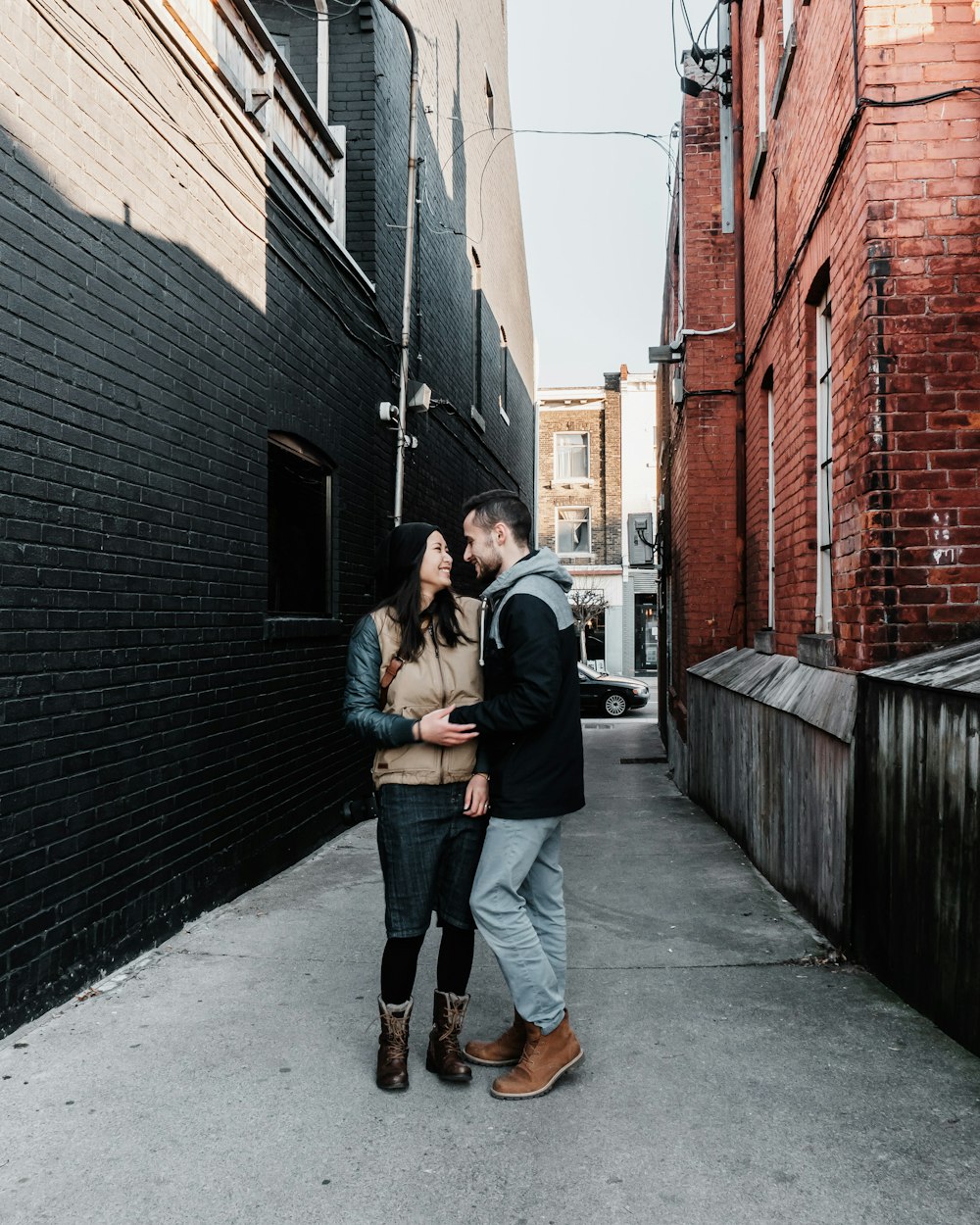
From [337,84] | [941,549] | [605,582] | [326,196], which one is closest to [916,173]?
[941,549]

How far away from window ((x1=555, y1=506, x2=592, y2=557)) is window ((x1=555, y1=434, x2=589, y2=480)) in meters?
1.23

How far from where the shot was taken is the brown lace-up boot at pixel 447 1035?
3.29m

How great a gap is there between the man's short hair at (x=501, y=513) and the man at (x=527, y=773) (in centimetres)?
2

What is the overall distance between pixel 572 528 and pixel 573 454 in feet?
8.30

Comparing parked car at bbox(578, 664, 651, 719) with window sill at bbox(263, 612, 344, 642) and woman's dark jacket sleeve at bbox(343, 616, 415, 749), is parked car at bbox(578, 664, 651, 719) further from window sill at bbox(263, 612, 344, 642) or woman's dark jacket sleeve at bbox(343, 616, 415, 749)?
woman's dark jacket sleeve at bbox(343, 616, 415, 749)

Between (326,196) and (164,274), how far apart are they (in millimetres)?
3616

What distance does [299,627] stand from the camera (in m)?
6.74

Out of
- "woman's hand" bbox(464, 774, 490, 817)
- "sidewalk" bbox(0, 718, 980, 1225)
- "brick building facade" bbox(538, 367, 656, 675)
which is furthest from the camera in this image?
"brick building facade" bbox(538, 367, 656, 675)

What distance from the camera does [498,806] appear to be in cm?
322

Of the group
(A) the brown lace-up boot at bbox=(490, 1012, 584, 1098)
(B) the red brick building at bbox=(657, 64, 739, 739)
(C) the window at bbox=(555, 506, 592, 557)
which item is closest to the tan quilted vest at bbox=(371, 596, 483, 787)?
(A) the brown lace-up boot at bbox=(490, 1012, 584, 1098)

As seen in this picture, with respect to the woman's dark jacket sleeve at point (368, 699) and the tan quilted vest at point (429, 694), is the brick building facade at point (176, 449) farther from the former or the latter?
the tan quilted vest at point (429, 694)

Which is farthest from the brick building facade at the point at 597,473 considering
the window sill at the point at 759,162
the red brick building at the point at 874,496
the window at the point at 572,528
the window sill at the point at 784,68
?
the window sill at the point at 784,68

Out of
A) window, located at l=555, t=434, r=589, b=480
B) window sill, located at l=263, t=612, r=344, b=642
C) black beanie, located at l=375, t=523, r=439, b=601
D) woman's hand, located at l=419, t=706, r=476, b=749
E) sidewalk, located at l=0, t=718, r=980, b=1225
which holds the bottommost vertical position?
sidewalk, located at l=0, t=718, r=980, b=1225

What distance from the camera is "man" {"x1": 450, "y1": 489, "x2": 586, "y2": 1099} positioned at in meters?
3.13
